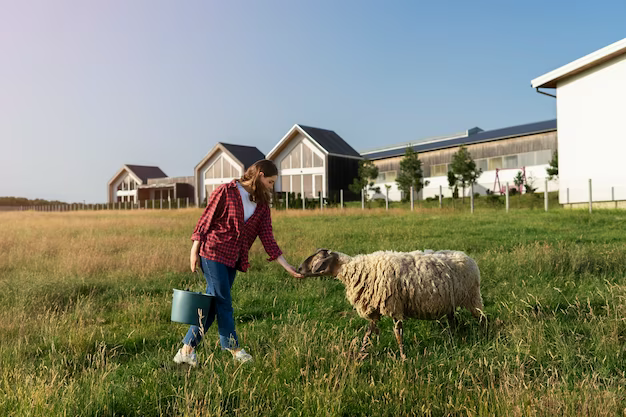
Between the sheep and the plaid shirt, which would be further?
the sheep

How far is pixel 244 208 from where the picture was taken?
186 inches

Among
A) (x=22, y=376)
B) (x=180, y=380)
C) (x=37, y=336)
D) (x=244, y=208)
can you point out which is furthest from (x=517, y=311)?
(x=37, y=336)

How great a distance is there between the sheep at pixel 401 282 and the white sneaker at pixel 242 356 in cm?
97

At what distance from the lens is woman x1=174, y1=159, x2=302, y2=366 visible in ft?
14.9

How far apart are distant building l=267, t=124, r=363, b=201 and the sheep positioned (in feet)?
117

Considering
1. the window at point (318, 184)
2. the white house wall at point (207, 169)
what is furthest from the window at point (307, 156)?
the white house wall at point (207, 169)

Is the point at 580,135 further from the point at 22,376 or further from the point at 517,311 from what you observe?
the point at 22,376

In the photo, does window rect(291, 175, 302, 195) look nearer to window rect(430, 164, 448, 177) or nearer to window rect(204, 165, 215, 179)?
window rect(204, 165, 215, 179)

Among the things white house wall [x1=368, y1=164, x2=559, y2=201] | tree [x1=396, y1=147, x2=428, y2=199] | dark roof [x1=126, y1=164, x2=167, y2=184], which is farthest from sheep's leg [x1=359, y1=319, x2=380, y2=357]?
dark roof [x1=126, y1=164, x2=167, y2=184]

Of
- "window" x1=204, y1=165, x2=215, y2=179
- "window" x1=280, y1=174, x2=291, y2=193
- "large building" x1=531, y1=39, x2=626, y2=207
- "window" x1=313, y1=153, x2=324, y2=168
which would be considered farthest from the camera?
"window" x1=204, y1=165, x2=215, y2=179

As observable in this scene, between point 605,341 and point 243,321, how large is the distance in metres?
4.21

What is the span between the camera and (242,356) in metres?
4.42

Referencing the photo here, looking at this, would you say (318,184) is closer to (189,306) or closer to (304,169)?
(304,169)

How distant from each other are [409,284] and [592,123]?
77.3 feet
